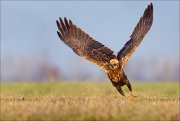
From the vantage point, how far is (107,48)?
15836mm

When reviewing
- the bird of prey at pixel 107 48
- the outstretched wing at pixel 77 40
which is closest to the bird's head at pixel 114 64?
the bird of prey at pixel 107 48

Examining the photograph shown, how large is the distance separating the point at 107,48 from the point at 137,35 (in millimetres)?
1376

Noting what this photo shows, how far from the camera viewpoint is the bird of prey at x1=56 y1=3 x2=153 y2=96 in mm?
14945

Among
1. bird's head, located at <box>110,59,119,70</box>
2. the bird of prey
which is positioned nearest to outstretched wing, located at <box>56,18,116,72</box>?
the bird of prey

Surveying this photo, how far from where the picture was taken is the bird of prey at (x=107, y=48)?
14.9 metres

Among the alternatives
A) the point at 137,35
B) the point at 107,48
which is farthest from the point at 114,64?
the point at 137,35

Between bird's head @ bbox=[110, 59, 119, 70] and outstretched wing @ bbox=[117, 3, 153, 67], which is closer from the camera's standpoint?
bird's head @ bbox=[110, 59, 119, 70]

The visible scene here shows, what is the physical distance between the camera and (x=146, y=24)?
17250mm

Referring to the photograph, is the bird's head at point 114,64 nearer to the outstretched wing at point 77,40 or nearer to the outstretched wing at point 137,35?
→ the outstretched wing at point 137,35

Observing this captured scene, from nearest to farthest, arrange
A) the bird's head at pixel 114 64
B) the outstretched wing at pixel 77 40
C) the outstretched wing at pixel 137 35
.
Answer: the bird's head at pixel 114 64, the outstretched wing at pixel 137 35, the outstretched wing at pixel 77 40

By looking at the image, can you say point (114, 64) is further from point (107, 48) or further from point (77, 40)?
point (77, 40)

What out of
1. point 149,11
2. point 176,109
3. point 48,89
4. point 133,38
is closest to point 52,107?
point 176,109

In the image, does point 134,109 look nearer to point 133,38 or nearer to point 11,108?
point 11,108

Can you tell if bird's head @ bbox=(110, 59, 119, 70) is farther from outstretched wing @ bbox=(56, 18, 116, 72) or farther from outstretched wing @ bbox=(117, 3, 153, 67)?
outstretched wing @ bbox=(56, 18, 116, 72)
